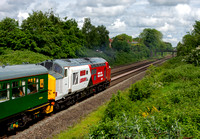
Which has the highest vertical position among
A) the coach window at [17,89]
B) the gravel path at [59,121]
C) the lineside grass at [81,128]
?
the coach window at [17,89]

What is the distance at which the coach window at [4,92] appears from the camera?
1037 cm

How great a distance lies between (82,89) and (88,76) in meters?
1.63

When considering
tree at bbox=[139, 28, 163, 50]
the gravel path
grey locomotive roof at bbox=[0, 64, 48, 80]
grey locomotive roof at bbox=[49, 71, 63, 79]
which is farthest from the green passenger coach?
tree at bbox=[139, 28, 163, 50]

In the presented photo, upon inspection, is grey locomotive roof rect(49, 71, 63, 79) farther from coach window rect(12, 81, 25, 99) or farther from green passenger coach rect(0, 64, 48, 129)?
coach window rect(12, 81, 25, 99)

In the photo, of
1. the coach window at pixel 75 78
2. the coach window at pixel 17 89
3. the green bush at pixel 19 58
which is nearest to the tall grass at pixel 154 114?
the coach window at pixel 75 78

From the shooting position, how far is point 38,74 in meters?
13.0

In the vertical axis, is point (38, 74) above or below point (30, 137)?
above

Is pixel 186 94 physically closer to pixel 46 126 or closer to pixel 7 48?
pixel 46 126

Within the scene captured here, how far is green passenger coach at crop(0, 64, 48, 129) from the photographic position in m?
10.6

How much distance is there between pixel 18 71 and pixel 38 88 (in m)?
2.03

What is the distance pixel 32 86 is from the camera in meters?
12.6

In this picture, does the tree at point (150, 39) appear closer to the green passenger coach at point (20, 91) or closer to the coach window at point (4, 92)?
the green passenger coach at point (20, 91)

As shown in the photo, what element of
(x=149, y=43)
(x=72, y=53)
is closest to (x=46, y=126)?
(x=72, y=53)

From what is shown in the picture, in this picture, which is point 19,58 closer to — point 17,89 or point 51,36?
point 51,36
